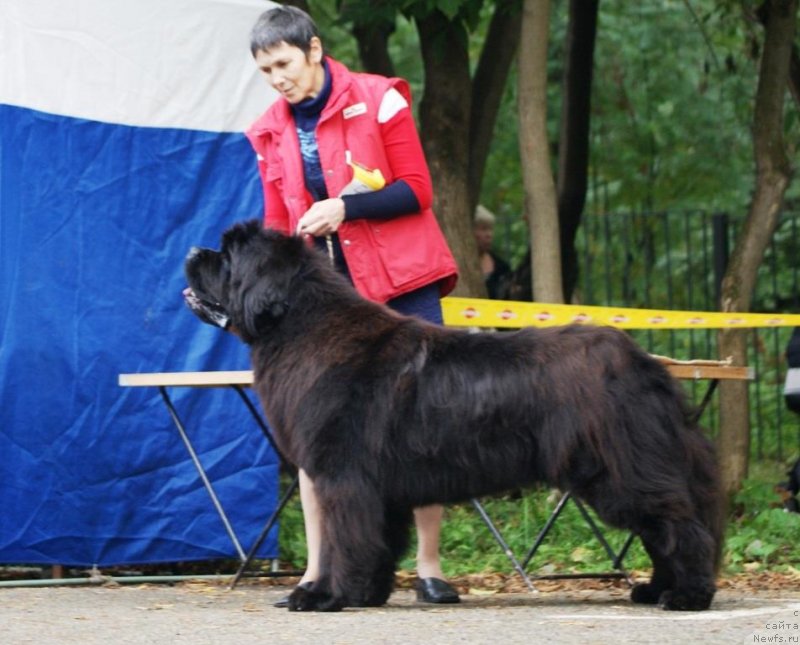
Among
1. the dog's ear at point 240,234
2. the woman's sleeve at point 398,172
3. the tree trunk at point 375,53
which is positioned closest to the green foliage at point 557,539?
the woman's sleeve at point 398,172

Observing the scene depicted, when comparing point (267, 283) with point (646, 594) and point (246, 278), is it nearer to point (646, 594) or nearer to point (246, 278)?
point (246, 278)

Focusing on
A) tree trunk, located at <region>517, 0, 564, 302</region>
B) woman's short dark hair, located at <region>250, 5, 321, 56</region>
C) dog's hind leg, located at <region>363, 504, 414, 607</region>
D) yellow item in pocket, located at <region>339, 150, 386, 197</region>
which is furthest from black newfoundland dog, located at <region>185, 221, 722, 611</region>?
tree trunk, located at <region>517, 0, 564, 302</region>

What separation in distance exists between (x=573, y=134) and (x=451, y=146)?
5.96 ft

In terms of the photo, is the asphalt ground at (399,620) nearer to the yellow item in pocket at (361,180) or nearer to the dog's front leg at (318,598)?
the dog's front leg at (318,598)

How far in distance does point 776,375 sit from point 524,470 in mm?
8477

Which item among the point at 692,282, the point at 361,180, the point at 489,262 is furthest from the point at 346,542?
the point at 692,282

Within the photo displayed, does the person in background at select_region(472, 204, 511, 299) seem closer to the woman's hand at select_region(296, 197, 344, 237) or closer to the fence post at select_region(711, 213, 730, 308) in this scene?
the fence post at select_region(711, 213, 730, 308)

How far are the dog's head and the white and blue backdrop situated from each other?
1.46m

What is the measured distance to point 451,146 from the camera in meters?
8.91

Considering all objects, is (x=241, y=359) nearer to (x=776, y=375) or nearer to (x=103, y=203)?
(x=103, y=203)

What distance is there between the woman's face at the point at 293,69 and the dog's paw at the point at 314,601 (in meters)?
1.81

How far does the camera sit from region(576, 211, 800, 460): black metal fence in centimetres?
1233

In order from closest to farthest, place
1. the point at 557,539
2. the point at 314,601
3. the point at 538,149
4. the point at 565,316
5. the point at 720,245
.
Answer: the point at 314,601 → the point at 565,316 → the point at 557,539 → the point at 538,149 → the point at 720,245

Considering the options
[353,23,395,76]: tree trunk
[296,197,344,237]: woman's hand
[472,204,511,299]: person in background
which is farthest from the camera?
[472,204,511,299]: person in background
